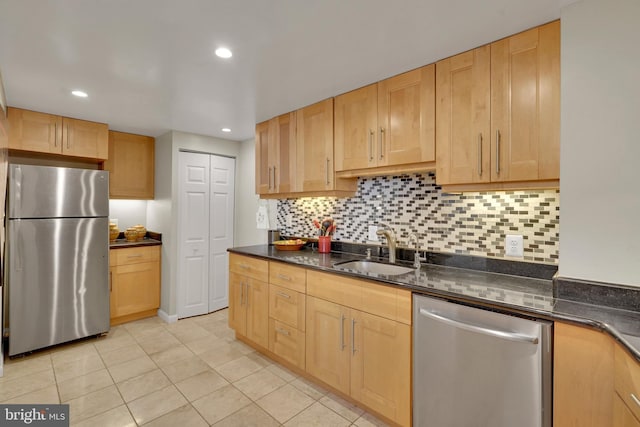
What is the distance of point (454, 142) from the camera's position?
180 cm

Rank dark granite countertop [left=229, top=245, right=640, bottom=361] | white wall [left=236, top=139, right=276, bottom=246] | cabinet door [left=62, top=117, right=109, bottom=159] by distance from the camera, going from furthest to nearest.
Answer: white wall [left=236, top=139, right=276, bottom=246] < cabinet door [left=62, top=117, right=109, bottom=159] < dark granite countertop [left=229, top=245, right=640, bottom=361]

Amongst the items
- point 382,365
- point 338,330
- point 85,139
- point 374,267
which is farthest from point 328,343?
point 85,139

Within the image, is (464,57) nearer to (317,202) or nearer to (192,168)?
(317,202)

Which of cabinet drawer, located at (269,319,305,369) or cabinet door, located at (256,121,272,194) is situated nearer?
cabinet drawer, located at (269,319,305,369)

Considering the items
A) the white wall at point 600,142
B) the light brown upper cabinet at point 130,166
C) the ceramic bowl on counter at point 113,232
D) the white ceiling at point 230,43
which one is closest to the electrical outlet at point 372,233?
the white ceiling at point 230,43

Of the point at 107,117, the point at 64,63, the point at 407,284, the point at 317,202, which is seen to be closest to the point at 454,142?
the point at 407,284

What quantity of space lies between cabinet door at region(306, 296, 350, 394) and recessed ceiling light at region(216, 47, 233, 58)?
170 centimetres

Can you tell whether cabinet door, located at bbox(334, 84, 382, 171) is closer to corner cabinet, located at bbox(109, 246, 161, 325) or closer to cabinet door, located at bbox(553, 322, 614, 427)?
cabinet door, located at bbox(553, 322, 614, 427)

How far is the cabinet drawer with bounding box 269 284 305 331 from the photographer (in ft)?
7.58

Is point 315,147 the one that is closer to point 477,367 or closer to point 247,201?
point 247,201

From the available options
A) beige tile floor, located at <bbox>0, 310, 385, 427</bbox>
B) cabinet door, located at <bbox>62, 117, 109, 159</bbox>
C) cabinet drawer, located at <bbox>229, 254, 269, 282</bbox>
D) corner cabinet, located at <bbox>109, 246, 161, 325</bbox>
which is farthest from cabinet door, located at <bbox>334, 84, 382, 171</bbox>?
corner cabinet, located at <bbox>109, 246, 161, 325</bbox>

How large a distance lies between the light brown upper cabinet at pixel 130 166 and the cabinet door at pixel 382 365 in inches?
126

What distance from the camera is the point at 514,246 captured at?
6.02 feet

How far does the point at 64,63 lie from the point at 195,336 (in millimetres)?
2600
